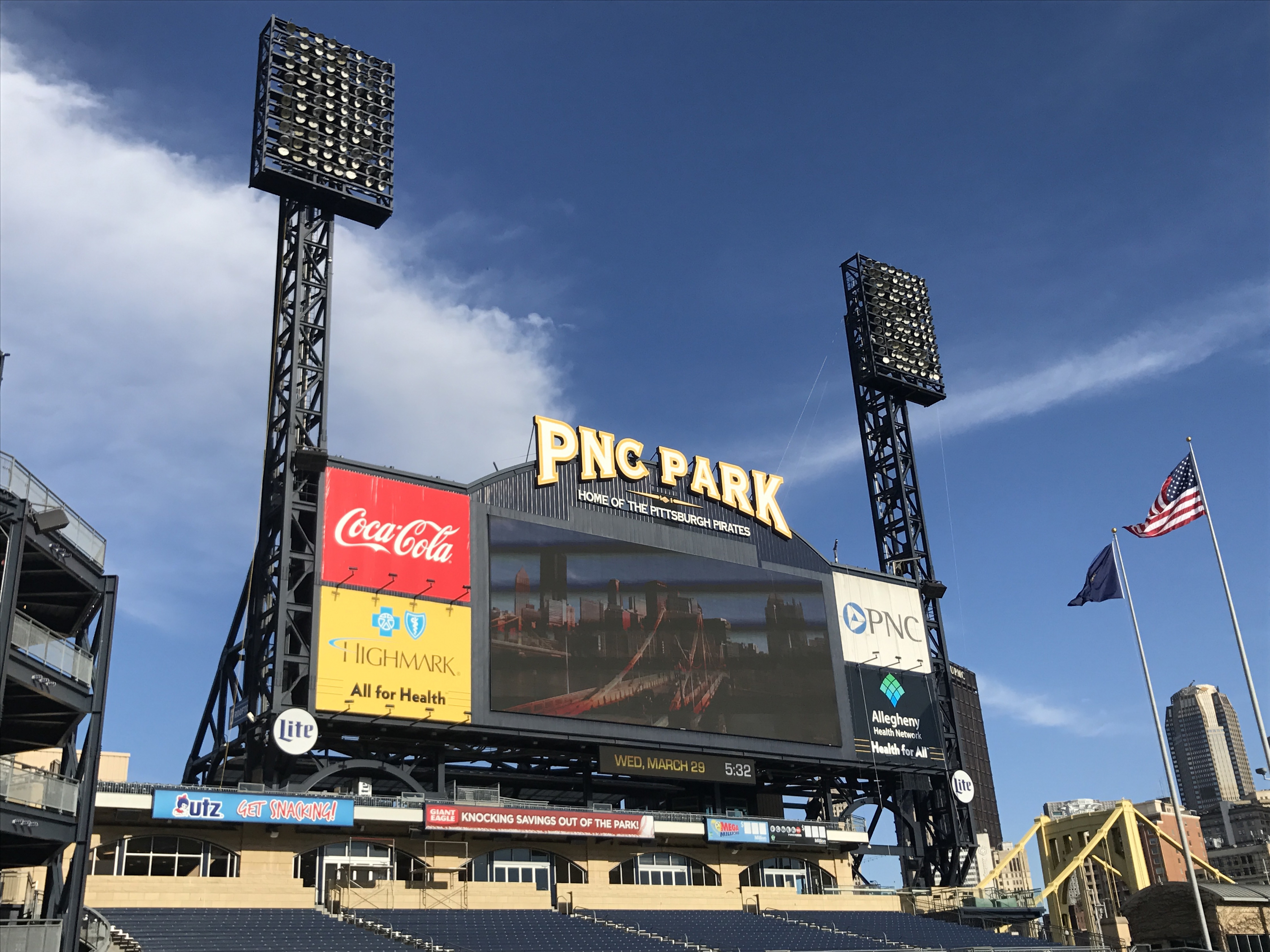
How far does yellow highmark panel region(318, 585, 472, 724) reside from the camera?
1563 inches

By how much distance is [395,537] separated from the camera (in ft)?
140

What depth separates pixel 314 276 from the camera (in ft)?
157

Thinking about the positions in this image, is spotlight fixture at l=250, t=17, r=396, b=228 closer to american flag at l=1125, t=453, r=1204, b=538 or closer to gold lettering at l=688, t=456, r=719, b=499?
gold lettering at l=688, t=456, r=719, b=499

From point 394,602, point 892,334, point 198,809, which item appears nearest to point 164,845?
point 198,809

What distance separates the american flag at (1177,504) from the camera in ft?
114

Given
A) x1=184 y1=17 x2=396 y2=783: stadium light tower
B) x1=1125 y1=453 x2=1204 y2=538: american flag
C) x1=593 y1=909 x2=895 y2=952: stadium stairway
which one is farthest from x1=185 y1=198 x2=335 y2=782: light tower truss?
x1=1125 y1=453 x2=1204 y2=538: american flag

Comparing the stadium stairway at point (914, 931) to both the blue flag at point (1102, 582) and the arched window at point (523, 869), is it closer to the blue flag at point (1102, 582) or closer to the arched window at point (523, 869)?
the arched window at point (523, 869)

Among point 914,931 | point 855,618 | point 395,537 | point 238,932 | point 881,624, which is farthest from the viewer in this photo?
point 881,624

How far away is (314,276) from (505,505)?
12.0m

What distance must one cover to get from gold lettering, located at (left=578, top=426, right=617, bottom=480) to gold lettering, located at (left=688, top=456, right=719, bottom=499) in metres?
4.28

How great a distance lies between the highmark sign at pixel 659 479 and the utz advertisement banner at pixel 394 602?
548 cm

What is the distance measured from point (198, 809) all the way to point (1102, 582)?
28.9m

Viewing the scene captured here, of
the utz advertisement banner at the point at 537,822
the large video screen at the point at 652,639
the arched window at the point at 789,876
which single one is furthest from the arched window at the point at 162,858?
the arched window at the point at 789,876

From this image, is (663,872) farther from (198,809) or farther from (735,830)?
(198,809)
